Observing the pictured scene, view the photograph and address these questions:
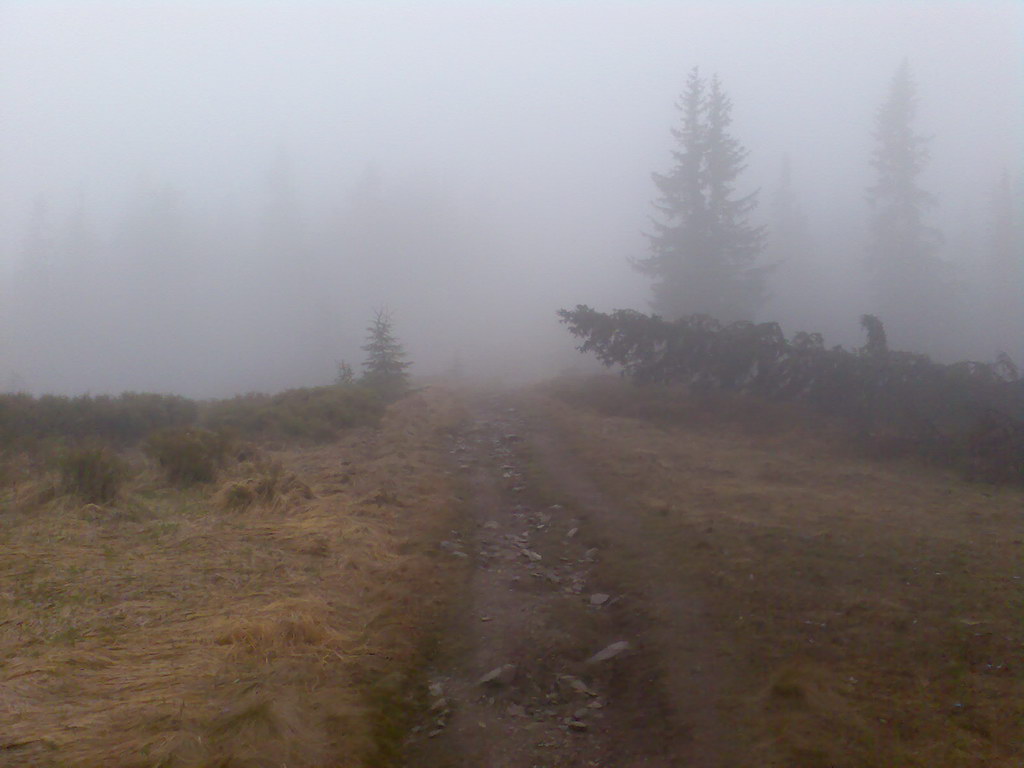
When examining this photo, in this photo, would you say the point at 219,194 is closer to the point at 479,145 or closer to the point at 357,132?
the point at 357,132

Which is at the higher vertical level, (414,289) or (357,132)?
(357,132)

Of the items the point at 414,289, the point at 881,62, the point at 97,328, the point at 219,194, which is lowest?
the point at 97,328

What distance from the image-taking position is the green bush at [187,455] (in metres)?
11.6

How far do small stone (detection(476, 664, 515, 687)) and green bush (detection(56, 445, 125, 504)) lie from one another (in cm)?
697

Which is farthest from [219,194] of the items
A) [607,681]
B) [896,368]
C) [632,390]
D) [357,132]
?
[607,681]

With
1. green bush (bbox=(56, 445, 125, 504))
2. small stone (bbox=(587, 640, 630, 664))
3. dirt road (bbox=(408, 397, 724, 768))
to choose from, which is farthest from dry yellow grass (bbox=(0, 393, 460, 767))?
small stone (bbox=(587, 640, 630, 664))

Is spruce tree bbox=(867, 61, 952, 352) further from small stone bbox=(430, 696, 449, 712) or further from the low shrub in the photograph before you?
small stone bbox=(430, 696, 449, 712)

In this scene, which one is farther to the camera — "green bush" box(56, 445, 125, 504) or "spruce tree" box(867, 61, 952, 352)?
"spruce tree" box(867, 61, 952, 352)

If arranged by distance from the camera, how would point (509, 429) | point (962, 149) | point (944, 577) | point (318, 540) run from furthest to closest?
1. point (962, 149)
2. point (509, 429)
3. point (318, 540)
4. point (944, 577)

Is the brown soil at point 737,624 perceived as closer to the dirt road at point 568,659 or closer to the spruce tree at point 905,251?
the dirt road at point 568,659

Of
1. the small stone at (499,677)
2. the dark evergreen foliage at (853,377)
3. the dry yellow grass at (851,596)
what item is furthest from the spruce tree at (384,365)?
the small stone at (499,677)

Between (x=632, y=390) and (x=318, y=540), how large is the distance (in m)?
14.5

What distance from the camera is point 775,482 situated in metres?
12.4

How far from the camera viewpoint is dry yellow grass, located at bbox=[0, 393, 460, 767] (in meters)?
4.61
